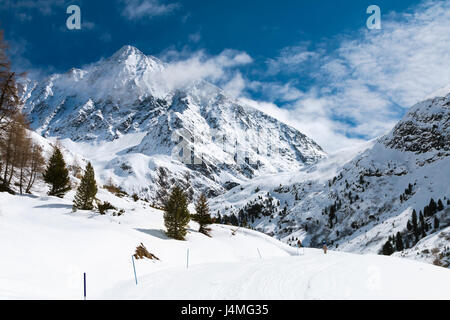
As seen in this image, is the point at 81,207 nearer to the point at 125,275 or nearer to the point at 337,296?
the point at 125,275

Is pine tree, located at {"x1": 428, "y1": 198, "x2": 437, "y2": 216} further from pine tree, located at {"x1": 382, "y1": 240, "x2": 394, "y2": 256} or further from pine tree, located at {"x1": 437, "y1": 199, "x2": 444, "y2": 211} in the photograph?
pine tree, located at {"x1": 382, "y1": 240, "x2": 394, "y2": 256}

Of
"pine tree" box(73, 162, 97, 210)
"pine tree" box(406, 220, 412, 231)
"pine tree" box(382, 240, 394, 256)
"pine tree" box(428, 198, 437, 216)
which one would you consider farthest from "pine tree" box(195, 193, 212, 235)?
"pine tree" box(428, 198, 437, 216)

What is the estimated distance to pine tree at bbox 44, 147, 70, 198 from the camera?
3931 cm

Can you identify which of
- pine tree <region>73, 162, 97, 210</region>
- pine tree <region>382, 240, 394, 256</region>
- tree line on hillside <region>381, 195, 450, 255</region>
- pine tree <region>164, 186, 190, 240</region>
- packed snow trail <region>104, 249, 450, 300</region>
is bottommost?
pine tree <region>382, 240, 394, 256</region>

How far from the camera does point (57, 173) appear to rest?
3984cm

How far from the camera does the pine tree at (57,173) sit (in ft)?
129

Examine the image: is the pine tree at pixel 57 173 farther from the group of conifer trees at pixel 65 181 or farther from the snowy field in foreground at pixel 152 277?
the snowy field in foreground at pixel 152 277

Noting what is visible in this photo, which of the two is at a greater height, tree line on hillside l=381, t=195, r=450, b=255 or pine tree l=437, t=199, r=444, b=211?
pine tree l=437, t=199, r=444, b=211

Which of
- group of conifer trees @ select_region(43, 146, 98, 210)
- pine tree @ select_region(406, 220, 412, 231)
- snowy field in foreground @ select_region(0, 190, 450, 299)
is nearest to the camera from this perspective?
snowy field in foreground @ select_region(0, 190, 450, 299)

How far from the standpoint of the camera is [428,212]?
188500 millimetres

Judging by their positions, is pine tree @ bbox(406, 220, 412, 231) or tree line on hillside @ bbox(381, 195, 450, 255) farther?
pine tree @ bbox(406, 220, 412, 231)

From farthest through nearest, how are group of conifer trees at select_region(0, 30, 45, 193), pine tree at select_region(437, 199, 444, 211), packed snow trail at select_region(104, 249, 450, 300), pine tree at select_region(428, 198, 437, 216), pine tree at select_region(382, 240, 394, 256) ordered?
1. pine tree at select_region(428, 198, 437, 216)
2. pine tree at select_region(437, 199, 444, 211)
3. pine tree at select_region(382, 240, 394, 256)
4. group of conifer trees at select_region(0, 30, 45, 193)
5. packed snow trail at select_region(104, 249, 450, 300)

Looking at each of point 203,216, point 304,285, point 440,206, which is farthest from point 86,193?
point 440,206
